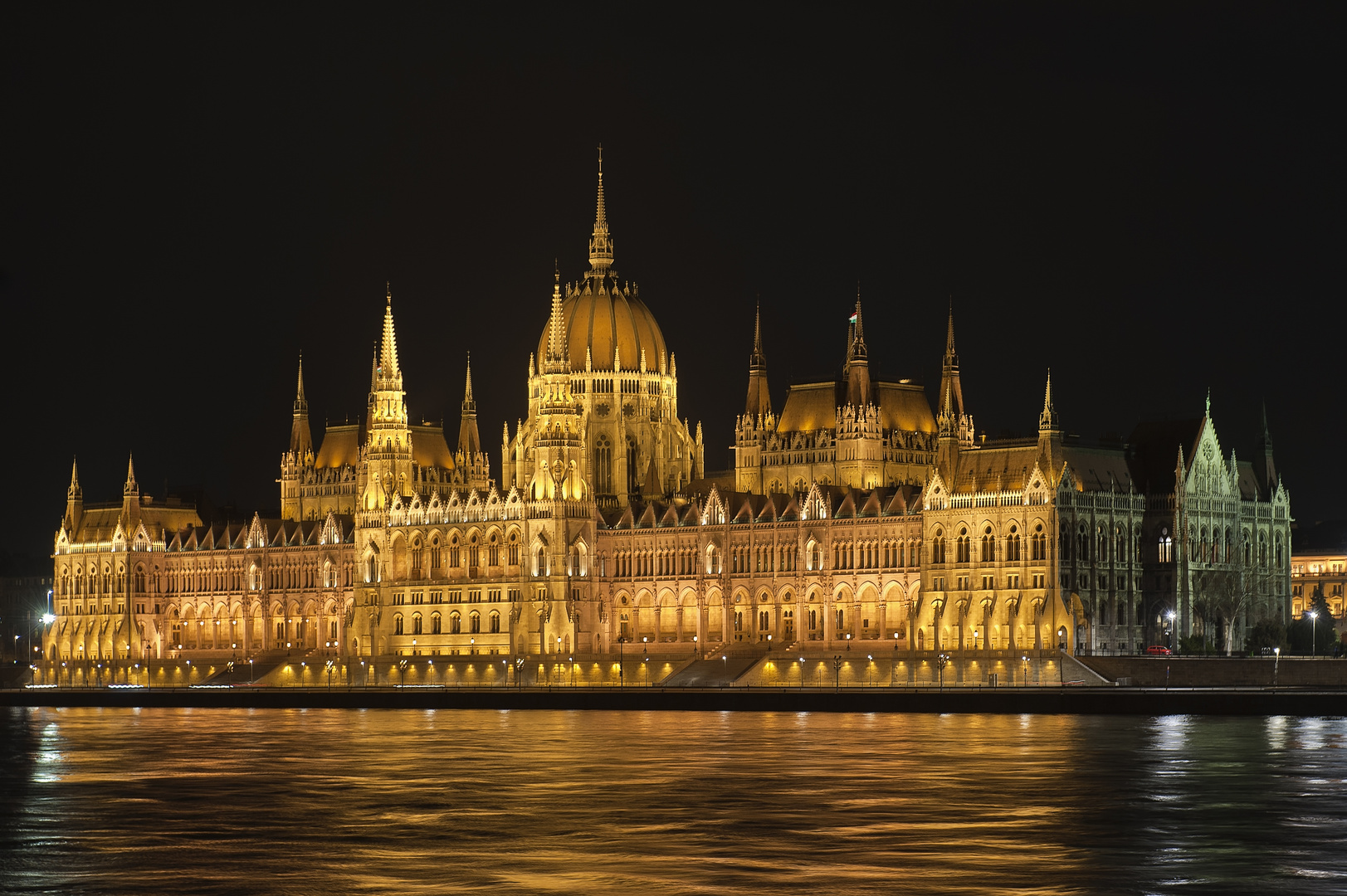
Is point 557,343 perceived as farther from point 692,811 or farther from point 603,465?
point 692,811

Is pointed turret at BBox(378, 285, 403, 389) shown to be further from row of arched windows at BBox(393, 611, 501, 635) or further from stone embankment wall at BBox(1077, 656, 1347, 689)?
stone embankment wall at BBox(1077, 656, 1347, 689)

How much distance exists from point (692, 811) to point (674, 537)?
95.3 m

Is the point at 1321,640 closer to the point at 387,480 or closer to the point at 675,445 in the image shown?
the point at 675,445

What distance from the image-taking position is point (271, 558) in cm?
18338

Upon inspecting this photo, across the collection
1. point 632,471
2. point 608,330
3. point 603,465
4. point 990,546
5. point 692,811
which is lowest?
point 692,811

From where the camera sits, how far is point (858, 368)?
161250 mm

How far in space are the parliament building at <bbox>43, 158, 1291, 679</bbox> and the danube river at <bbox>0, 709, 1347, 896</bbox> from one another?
37860 mm

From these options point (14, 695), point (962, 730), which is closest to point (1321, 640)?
point (962, 730)

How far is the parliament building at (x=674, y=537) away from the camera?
137m

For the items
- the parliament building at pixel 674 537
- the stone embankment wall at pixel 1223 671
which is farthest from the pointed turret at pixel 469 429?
the stone embankment wall at pixel 1223 671

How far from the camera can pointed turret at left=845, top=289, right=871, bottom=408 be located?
161 m

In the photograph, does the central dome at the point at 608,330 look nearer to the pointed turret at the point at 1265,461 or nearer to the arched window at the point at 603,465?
the arched window at the point at 603,465

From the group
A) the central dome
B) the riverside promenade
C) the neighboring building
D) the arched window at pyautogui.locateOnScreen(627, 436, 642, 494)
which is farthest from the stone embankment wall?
the neighboring building

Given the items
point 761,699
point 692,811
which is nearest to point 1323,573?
point 761,699
